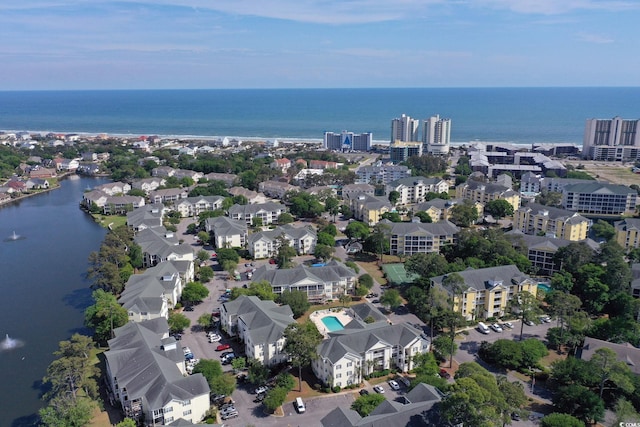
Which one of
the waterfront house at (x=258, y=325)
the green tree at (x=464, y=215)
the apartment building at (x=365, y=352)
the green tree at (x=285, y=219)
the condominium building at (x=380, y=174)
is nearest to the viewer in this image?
the apartment building at (x=365, y=352)

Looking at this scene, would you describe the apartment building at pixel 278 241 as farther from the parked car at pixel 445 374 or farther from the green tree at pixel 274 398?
the green tree at pixel 274 398

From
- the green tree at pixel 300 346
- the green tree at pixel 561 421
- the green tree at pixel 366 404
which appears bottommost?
the green tree at pixel 366 404

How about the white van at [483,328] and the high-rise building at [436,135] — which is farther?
the high-rise building at [436,135]

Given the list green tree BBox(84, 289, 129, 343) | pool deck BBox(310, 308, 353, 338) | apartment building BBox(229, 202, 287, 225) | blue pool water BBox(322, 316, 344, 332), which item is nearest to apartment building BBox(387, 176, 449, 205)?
apartment building BBox(229, 202, 287, 225)

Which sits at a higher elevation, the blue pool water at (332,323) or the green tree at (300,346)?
the green tree at (300,346)

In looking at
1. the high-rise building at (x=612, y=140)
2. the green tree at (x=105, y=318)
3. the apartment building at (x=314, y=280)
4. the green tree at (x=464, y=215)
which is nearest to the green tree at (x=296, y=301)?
the apartment building at (x=314, y=280)

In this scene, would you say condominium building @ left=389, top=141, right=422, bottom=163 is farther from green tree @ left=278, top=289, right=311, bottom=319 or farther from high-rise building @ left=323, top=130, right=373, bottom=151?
green tree @ left=278, top=289, right=311, bottom=319

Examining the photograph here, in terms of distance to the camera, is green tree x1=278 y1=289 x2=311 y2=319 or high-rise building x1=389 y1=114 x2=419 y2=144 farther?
high-rise building x1=389 y1=114 x2=419 y2=144
